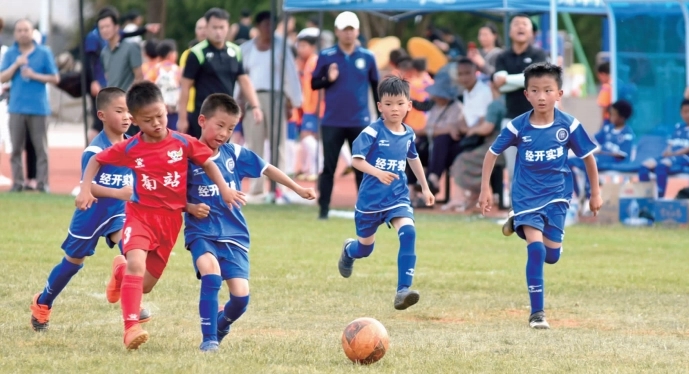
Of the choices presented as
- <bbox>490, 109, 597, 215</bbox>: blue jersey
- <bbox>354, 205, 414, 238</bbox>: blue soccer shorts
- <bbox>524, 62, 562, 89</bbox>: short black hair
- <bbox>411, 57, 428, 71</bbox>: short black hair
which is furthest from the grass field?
<bbox>411, 57, 428, 71</bbox>: short black hair

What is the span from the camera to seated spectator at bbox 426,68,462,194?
17109 millimetres

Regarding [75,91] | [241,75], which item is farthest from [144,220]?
[75,91]

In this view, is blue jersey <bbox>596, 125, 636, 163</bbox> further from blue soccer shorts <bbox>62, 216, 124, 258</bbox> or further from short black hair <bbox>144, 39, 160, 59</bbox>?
blue soccer shorts <bbox>62, 216, 124, 258</bbox>

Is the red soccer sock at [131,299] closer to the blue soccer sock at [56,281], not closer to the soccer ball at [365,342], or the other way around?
the blue soccer sock at [56,281]

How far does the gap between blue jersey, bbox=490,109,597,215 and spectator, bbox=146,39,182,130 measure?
9.48 m

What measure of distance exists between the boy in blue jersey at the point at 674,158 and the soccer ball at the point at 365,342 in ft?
31.3

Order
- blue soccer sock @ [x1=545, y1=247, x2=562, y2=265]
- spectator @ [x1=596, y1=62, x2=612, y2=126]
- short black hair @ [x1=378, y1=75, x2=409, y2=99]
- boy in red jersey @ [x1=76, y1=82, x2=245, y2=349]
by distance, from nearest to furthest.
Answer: boy in red jersey @ [x1=76, y1=82, x2=245, y2=349] < blue soccer sock @ [x1=545, y1=247, x2=562, y2=265] < short black hair @ [x1=378, y1=75, x2=409, y2=99] < spectator @ [x1=596, y1=62, x2=612, y2=126]

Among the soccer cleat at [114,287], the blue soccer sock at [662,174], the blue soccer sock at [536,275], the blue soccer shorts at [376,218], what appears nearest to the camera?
the soccer cleat at [114,287]

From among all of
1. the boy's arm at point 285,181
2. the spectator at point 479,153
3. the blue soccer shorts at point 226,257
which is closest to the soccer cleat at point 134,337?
the blue soccer shorts at point 226,257

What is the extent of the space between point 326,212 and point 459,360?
8.50m

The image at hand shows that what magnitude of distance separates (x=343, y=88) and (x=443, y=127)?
283cm

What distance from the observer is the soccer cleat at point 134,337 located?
22.2 feet

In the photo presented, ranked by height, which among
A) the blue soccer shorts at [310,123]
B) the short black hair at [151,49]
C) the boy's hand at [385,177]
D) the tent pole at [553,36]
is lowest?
the blue soccer shorts at [310,123]

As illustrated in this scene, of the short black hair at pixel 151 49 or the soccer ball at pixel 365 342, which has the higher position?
the short black hair at pixel 151 49
